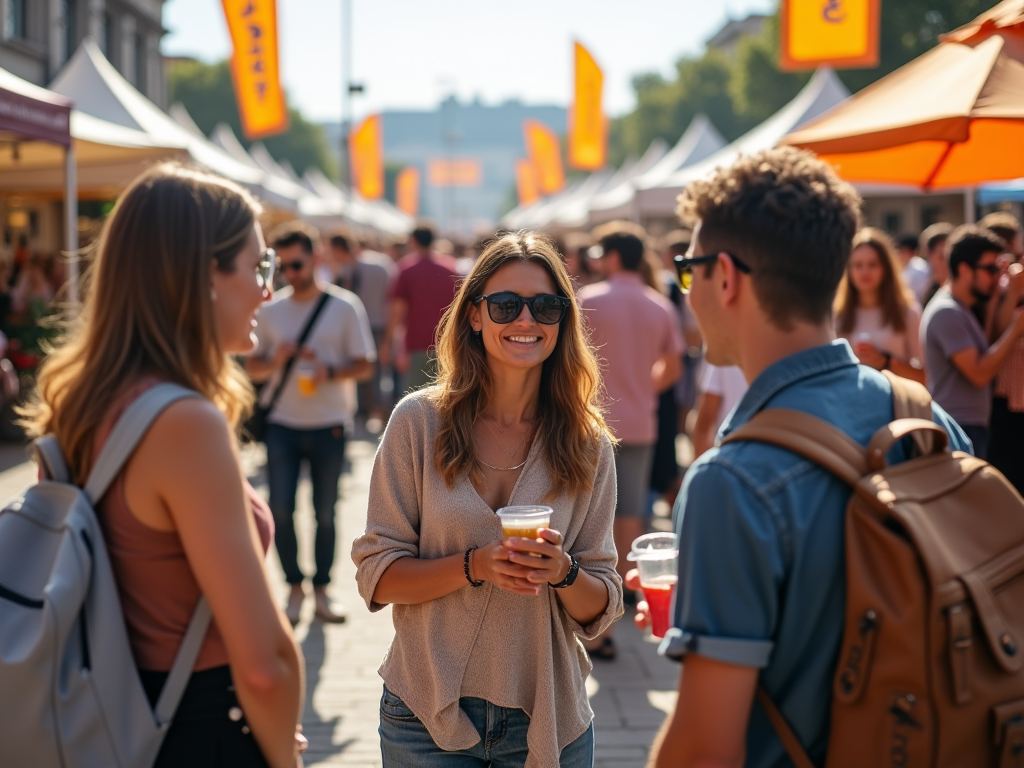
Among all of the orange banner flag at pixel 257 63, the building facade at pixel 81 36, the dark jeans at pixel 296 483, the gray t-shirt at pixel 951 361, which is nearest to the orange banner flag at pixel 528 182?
the building facade at pixel 81 36

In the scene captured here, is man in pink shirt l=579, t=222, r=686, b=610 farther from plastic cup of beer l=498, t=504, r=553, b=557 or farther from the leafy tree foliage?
the leafy tree foliage

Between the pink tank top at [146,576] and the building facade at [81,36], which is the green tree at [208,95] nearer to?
the building facade at [81,36]

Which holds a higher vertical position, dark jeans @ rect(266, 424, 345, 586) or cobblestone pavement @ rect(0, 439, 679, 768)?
dark jeans @ rect(266, 424, 345, 586)

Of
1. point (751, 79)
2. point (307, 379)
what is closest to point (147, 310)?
point (307, 379)

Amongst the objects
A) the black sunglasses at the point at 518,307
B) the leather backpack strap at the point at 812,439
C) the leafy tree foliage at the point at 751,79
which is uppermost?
the leafy tree foliage at the point at 751,79

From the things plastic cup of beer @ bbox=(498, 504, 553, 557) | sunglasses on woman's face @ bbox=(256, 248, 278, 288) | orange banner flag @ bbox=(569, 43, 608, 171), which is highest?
orange banner flag @ bbox=(569, 43, 608, 171)

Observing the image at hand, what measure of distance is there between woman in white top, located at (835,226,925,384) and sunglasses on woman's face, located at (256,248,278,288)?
14.4 ft

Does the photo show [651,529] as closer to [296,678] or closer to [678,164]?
[296,678]

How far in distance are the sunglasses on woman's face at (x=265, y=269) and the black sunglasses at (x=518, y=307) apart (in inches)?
29.1

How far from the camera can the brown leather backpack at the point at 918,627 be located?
4.93ft

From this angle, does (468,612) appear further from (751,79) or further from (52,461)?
(751,79)

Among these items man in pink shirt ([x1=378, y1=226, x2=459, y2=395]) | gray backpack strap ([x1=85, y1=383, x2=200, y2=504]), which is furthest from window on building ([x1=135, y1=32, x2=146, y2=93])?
gray backpack strap ([x1=85, y1=383, x2=200, y2=504])

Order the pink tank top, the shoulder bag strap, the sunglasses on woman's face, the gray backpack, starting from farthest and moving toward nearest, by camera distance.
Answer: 1. the shoulder bag strap
2. the sunglasses on woman's face
3. the pink tank top
4. the gray backpack

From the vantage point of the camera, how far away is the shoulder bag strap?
650cm
